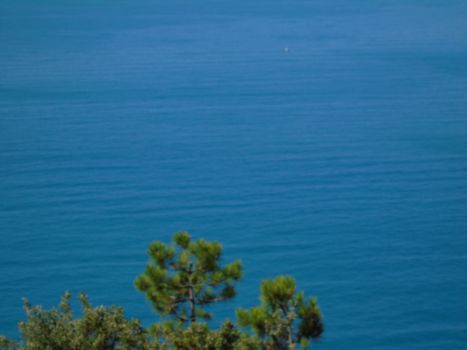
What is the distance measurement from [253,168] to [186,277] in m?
26.0

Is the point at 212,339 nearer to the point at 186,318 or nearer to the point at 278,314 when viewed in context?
the point at 278,314

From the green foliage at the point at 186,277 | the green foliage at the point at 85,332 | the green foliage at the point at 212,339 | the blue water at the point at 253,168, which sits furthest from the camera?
the blue water at the point at 253,168

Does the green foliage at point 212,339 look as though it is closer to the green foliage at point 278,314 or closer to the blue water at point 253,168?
the green foliage at point 278,314

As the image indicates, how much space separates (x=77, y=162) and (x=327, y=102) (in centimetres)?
1600

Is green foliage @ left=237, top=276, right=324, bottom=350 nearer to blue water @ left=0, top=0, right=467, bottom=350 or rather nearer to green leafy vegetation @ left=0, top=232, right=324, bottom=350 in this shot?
green leafy vegetation @ left=0, top=232, right=324, bottom=350

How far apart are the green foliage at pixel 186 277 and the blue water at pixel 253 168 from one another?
Result: 13.9 metres

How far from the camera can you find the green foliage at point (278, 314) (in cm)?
993

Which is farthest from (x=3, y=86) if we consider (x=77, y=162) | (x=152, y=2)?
(x=152, y=2)

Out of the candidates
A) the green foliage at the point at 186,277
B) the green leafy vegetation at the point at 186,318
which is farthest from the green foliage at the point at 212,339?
the green foliage at the point at 186,277

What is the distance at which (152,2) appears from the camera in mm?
86812

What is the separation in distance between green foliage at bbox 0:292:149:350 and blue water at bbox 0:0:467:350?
589 inches

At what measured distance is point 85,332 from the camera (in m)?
10.4

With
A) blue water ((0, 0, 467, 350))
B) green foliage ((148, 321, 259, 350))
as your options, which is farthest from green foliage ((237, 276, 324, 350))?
blue water ((0, 0, 467, 350))

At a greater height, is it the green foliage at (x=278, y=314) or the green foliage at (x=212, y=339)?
the green foliage at (x=278, y=314)
